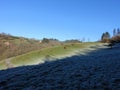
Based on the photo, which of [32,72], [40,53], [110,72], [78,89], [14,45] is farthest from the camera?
[14,45]

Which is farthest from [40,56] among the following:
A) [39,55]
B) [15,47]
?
[15,47]

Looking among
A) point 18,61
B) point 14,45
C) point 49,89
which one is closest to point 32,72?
point 49,89

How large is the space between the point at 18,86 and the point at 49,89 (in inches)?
69.4

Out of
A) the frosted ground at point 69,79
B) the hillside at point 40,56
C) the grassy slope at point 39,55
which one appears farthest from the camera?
the grassy slope at point 39,55

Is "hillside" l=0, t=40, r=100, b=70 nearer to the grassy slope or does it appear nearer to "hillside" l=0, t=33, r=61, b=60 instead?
the grassy slope

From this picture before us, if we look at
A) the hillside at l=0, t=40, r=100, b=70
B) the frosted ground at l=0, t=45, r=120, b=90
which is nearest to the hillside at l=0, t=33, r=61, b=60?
the hillside at l=0, t=40, r=100, b=70

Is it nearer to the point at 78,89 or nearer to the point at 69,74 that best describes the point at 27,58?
the point at 69,74

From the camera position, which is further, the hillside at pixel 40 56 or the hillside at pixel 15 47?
the hillside at pixel 15 47

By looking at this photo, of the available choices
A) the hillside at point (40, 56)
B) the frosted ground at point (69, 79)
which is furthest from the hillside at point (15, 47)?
the frosted ground at point (69, 79)

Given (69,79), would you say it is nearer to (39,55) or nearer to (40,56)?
(40,56)

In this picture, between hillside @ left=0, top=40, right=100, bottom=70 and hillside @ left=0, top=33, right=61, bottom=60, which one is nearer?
hillside @ left=0, top=40, right=100, bottom=70

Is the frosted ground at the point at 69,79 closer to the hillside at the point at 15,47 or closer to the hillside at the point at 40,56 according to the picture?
the hillside at the point at 40,56

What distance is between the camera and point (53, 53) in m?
34.8

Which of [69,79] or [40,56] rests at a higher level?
[69,79]
